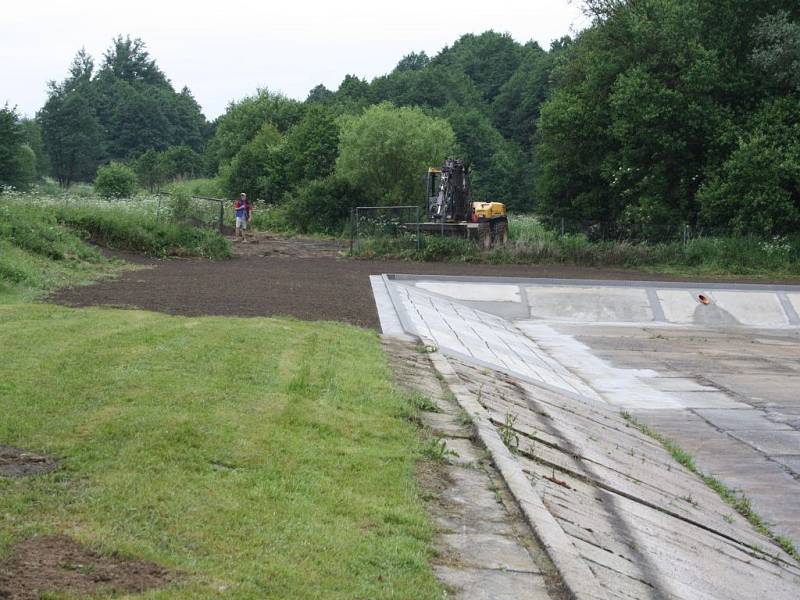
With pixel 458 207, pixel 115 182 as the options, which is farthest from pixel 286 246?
pixel 115 182

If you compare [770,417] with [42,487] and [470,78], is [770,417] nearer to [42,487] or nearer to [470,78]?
[42,487]

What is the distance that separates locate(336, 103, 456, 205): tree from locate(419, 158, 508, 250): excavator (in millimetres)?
6586

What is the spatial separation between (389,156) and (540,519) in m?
40.8

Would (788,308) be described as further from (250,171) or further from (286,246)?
(250,171)

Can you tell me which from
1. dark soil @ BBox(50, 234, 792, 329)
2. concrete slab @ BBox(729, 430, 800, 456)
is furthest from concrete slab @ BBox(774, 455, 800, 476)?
dark soil @ BBox(50, 234, 792, 329)

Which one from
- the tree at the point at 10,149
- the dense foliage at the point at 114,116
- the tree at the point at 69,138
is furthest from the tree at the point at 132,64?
the tree at the point at 10,149

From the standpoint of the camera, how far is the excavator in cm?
3788

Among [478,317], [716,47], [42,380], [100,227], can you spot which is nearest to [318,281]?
[478,317]

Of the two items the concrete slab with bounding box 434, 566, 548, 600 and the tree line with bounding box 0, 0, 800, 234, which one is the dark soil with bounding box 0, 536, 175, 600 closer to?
the concrete slab with bounding box 434, 566, 548, 600

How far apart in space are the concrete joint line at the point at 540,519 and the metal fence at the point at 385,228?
24.6 m

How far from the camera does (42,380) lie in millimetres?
8938

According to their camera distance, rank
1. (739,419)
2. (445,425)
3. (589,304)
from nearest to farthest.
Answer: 1. (445,425)
2. (739,419)
3. (589,304)

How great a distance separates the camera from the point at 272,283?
22094 millimetres

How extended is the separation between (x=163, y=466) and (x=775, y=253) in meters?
31.6
